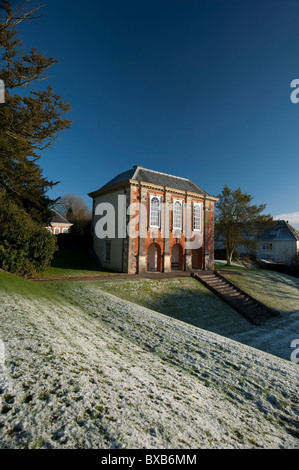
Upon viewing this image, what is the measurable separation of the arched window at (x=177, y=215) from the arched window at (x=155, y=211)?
218 centimetres

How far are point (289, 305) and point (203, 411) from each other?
1945 cm

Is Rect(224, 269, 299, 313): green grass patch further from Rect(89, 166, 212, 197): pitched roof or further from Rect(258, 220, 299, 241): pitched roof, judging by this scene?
Rect(258, 220, 299, 241): pitched roof

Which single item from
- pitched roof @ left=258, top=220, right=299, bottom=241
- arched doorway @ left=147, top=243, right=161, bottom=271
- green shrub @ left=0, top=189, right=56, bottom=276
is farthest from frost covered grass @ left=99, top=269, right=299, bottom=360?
pitched roof @ left=258, top=220, right=299, bottom=241

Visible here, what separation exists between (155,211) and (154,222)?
→ 1121 mm

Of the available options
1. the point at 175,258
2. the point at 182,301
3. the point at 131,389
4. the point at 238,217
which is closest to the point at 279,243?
the point at 238,217

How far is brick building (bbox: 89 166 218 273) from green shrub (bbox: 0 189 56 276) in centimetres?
773

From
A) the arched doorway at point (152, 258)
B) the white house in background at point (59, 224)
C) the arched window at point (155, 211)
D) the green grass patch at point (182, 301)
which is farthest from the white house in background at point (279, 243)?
the white house in background at point (59, 224)

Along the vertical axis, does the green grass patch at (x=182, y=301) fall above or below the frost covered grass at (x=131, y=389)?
below

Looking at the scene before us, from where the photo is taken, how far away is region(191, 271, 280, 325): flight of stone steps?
17.0 metres

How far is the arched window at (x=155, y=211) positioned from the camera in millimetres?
23766

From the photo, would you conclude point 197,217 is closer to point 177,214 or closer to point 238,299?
point 177,214

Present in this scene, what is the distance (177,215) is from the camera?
2583 cm

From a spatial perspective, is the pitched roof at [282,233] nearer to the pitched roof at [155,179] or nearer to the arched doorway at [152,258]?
the pitched roof at [155,179]

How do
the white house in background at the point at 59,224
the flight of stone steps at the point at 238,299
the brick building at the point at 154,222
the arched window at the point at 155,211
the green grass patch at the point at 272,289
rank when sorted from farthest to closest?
the white house in background at the point at 59,224 < the arched window at the point at 155,211 < the brick building at the point at 154,222 < the green grass patch at the point at 272,289 < the flight of stone steps at the point at 238,299
